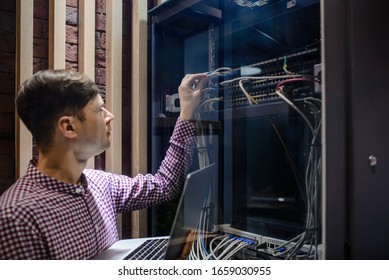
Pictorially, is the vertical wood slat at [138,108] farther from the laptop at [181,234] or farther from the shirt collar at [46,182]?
the shirt collar at [46,182]

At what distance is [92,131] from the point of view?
2.91 feet

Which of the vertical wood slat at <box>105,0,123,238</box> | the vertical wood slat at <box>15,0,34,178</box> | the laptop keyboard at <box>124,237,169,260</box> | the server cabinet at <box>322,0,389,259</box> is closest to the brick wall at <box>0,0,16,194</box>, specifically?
the vertical wood slat at <box>15,0,34,178</box>

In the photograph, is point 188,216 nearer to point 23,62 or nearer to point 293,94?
point 293,94

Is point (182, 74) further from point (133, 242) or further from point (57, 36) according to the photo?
point (133, 242)

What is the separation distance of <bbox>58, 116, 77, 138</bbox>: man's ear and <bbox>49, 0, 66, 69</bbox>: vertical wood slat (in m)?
0.22

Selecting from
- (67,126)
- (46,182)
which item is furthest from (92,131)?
(46,182)

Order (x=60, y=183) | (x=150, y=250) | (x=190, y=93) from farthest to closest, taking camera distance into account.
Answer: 1. (x=190, y=93)
2. (x=150, y=250)
3. (x=60, y=183)

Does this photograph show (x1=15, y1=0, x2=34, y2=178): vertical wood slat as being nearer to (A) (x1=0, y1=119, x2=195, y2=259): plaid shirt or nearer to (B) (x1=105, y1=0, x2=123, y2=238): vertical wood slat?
(A) (x1=0, y1=119, x2=195, y2=259): plaid shirt

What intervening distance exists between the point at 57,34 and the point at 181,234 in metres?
0.68

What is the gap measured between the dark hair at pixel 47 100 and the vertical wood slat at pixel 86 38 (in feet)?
0.55

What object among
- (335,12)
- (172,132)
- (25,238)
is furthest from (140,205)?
(335,12)

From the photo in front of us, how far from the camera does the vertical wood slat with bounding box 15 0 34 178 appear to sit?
34.9 inches

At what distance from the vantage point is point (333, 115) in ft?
2.40

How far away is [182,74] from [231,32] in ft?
0.71
